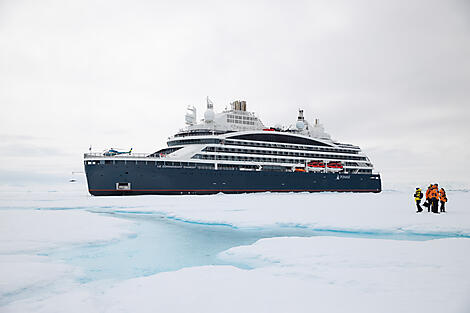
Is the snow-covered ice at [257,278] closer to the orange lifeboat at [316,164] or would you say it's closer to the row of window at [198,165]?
the row of window at [198,165]

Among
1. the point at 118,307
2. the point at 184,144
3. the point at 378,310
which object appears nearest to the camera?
the point at 378,310

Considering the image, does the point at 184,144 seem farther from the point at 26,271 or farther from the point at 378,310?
the point at 378,310

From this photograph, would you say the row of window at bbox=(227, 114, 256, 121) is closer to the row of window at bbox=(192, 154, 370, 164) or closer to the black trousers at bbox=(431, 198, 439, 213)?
the row of window at bbox=(192, 154, 370, 164)

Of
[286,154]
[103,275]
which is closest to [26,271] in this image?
[103,275]

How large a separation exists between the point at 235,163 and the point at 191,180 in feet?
24.1

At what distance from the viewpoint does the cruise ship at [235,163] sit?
3566 cm

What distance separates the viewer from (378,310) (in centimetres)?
455

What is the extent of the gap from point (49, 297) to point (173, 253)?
4.19 m

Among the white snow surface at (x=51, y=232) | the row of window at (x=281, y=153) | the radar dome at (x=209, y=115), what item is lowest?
the white snow surface at (x=51, y=232)

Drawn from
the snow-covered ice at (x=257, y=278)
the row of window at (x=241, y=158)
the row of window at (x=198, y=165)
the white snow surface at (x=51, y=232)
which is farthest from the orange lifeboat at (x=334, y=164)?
the white snow surface at (x=51, y=232)

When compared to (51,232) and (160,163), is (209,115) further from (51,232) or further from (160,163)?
(51,232)

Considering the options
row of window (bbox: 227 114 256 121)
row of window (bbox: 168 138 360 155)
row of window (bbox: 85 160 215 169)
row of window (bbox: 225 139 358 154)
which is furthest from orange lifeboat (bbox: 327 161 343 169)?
row of window (bbox: 85 160 215 169)

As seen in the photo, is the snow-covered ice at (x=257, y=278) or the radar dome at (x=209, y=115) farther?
the radar dome at (x=209, y=115)

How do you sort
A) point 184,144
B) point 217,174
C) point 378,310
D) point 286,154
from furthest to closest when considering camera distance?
point 286,154 < point 184,144 < point 217,174 < point 378,310
